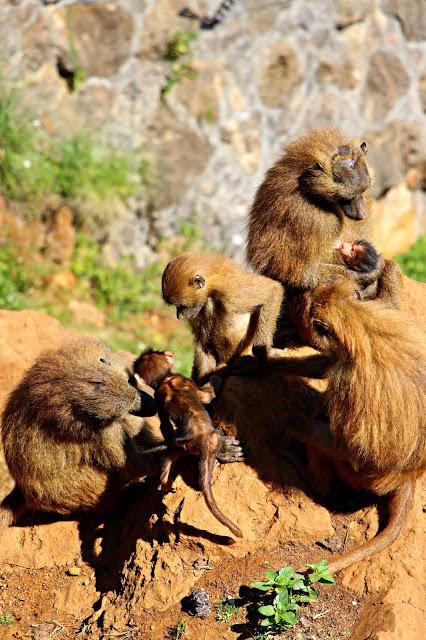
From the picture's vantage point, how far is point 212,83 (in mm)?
10000

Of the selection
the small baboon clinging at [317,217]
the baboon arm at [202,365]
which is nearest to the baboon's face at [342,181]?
the small baboon clinging at [317,217]

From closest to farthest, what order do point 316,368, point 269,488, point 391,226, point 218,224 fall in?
point 269,488, point 316,368, point 218,224, point 391,226

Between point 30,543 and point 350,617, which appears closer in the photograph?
point 350,617

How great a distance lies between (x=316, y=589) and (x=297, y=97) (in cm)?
743

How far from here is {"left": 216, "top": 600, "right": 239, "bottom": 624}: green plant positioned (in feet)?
14.8

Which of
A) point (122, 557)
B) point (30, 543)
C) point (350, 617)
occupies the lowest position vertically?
point (30, 543)

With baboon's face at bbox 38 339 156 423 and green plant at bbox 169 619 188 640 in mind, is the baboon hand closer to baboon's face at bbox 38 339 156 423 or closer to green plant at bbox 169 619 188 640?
baboon's face at bbox 38 339 156 423

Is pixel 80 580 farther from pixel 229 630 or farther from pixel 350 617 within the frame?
pixel 350 617

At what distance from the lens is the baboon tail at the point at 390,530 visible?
461 centimetres

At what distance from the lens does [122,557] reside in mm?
5129

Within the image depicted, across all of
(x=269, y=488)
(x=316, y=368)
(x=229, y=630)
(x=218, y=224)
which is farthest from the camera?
(x=218, y=224)

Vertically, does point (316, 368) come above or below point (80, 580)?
above

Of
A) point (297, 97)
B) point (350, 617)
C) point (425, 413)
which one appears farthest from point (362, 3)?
point (350, 617)

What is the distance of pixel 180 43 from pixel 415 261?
445 cm
